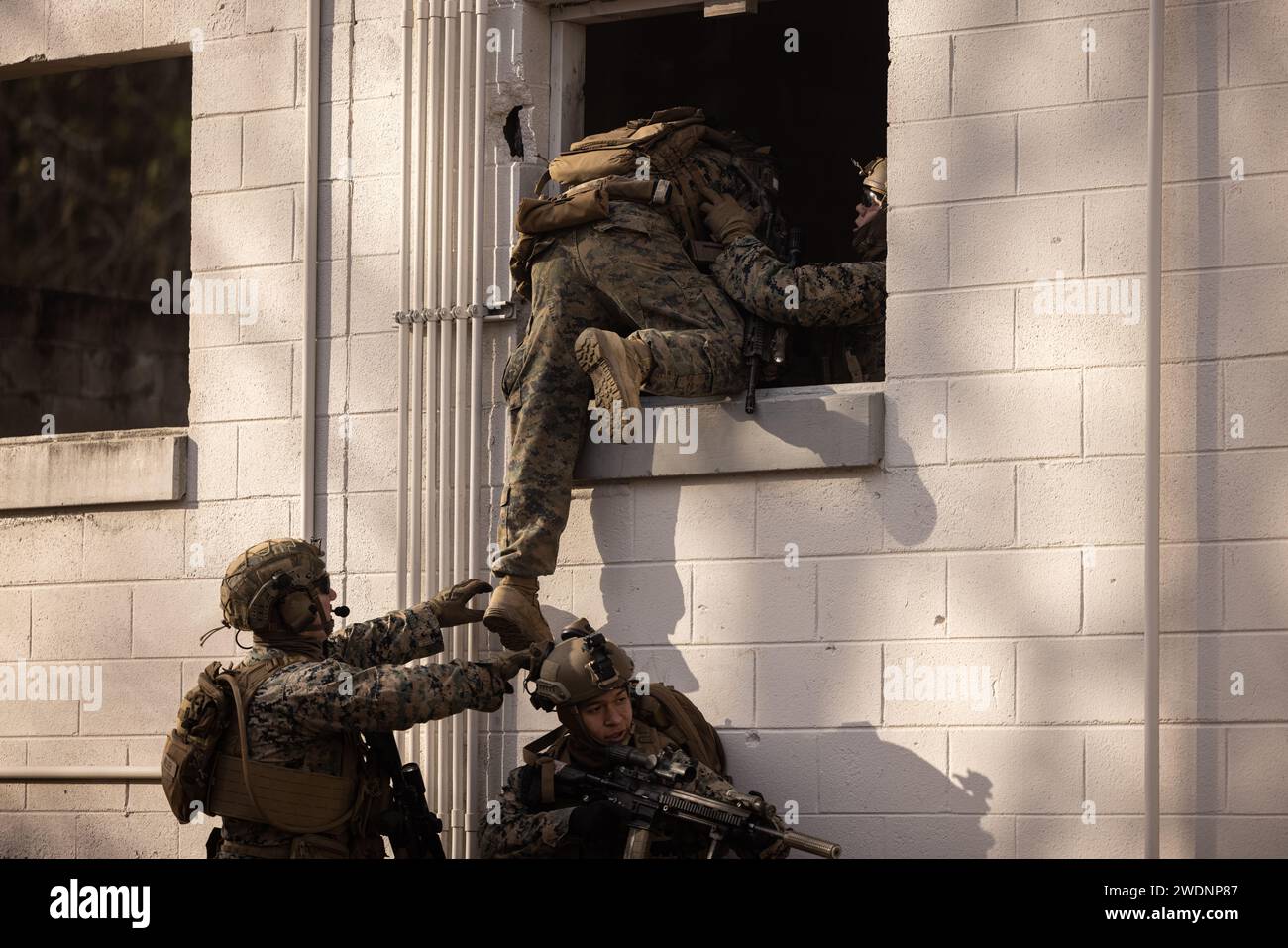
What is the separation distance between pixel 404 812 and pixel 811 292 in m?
2.36

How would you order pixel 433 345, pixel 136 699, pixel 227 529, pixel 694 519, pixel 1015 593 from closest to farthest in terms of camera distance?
pixel 1015 593 < pixel 694 519 < pixel 433 345 < pixel 227 529 < pixel 136 699

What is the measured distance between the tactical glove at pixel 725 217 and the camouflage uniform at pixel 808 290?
21 cm

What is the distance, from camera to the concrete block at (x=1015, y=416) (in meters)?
6.67

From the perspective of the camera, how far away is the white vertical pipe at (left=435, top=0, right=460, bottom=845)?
764 centimetres

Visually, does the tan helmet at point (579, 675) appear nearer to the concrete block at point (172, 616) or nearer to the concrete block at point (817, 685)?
the concrete block at point (817, 685)

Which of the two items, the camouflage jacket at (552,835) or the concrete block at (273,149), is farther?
the concrete block at (273,149)

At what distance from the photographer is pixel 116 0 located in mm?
8859

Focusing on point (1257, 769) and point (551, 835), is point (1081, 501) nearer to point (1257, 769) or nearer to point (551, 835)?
point (1257, 769)

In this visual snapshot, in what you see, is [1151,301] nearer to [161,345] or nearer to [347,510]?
[347,510]

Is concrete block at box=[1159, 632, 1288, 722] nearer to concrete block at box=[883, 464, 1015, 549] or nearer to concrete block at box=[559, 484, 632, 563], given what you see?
concrete block at box=[883, 464, 1015, 549]

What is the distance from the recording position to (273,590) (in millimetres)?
6570

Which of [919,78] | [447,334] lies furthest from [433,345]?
[919,78]

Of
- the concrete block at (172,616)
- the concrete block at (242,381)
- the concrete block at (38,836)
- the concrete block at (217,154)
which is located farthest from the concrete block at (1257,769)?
the concrete block at (38,836)

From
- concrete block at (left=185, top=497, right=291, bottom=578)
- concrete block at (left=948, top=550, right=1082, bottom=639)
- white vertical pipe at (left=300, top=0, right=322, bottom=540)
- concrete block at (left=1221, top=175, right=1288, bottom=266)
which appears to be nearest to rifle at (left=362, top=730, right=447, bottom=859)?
white vertical pipe at (left=300, top=0, right=322, bottom=540)
